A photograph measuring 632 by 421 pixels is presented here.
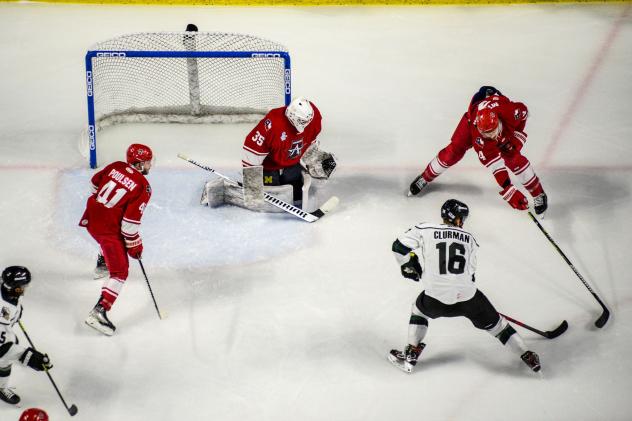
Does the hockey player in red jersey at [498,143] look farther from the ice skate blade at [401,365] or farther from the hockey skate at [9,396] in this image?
the hockey skate at [9,396]

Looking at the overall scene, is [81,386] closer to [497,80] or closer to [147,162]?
[147,162]

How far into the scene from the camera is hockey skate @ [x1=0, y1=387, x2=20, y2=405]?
4.23m

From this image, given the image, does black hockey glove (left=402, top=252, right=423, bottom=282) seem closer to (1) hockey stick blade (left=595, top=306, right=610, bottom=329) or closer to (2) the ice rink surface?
(2) the ice rink surface

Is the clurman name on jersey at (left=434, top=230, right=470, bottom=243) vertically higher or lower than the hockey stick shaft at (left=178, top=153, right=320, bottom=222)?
higher

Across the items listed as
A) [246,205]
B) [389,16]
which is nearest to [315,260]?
[246,205]

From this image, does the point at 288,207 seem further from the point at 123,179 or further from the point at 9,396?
the point at 9,396

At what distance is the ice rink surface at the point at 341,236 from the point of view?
446 centimetres

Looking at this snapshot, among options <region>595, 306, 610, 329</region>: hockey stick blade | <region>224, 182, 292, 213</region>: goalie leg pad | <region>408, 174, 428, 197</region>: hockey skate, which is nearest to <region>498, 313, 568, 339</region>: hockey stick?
<region>595, 306, 610, 329</region>: hockey stick blade

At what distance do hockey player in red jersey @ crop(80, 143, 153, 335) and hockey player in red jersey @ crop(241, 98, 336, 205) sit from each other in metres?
0.84

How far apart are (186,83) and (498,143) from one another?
8.84ft

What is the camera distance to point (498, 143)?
5398mm

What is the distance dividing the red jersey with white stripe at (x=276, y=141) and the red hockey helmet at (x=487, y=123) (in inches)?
40.1

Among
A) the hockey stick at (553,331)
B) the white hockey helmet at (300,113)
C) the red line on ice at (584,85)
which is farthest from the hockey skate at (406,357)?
the red line on ice at (584,85)

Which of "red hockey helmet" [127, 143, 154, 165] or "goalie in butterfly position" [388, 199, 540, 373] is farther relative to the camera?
"red hockey helmet" [127, 143, 154, 165]
